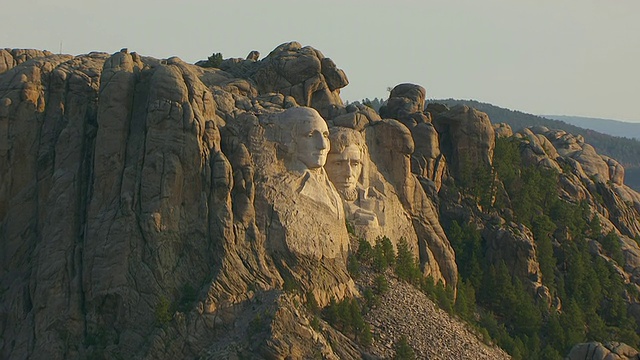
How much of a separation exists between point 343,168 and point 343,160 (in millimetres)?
460

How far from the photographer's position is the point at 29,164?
78.2 meters

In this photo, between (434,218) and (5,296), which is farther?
(434,218)

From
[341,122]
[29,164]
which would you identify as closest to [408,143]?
[341,122]

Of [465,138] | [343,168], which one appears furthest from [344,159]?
[465,138]

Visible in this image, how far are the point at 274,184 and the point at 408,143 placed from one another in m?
14.4

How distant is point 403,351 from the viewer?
241 feet

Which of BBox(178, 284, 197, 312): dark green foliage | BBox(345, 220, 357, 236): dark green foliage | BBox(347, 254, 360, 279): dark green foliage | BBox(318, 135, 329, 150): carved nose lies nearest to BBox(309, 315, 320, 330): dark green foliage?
BBox(178, 284, 197, 312): dark green foliage

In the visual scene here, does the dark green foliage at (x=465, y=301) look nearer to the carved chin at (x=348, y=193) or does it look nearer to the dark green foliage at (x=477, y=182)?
the dark green foliage at (x=477, y=182)

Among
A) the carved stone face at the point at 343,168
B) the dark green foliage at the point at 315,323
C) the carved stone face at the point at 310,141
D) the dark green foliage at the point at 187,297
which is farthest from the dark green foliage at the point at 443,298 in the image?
the dark green foliage at the point at 187,297

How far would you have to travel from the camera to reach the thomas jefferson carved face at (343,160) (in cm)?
8356

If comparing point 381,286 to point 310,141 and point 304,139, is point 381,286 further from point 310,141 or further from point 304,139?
point 304,139

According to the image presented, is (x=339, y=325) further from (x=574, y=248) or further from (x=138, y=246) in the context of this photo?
(x=574, y=248)

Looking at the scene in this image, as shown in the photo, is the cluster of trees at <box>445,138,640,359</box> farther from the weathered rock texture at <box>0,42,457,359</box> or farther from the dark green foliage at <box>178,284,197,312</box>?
the dark green foliage at <box>178,284,197,312</box>

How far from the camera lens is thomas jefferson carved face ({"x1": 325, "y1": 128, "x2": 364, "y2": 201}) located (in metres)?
83.6
